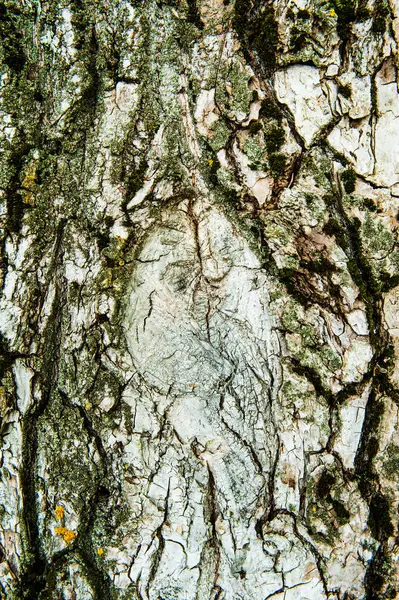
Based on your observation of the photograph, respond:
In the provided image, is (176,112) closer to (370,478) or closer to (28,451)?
(28,451)

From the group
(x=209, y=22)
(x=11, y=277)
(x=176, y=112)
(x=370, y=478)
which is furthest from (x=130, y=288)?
(x=370, y=478)

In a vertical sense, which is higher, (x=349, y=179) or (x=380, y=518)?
(x=349, y=179)

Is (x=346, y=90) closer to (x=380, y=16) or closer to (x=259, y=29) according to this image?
(x=380, y=16)

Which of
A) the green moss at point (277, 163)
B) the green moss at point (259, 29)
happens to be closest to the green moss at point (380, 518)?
the green moss at point (277, 163)

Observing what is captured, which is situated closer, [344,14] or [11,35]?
[344,14]

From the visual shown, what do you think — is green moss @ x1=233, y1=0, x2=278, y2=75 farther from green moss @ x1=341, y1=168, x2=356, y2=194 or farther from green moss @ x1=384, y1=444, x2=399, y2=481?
green moss @ x1=384, y1=444, x2=399, y2=481

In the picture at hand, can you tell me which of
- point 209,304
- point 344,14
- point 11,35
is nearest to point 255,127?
point 344,14

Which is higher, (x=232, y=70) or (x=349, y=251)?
(x=232, y=70)
